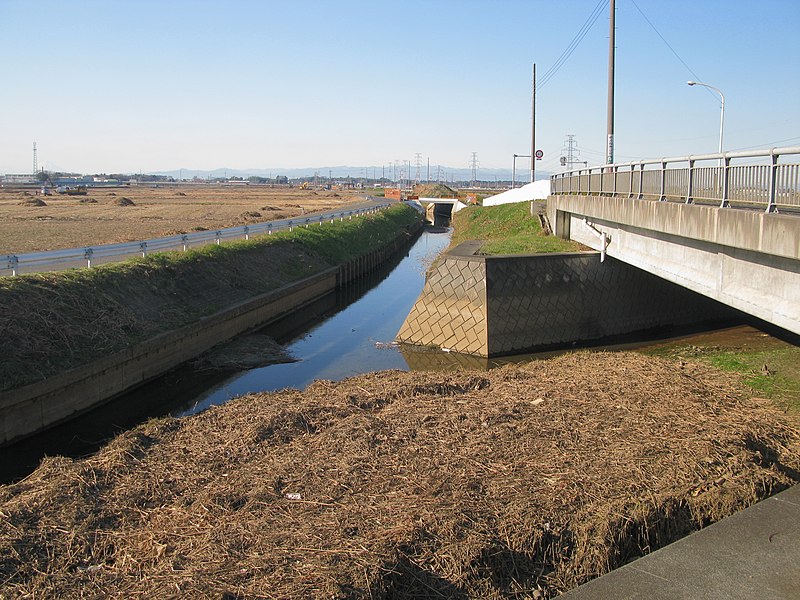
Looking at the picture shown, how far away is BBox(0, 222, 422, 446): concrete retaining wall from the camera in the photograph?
40.5ft

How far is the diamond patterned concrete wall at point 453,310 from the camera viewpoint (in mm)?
18391

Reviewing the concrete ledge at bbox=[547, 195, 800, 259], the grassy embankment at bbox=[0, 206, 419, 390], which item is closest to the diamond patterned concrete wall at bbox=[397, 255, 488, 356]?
the concrete ledge at bbox=[547, 195, 800, 259]

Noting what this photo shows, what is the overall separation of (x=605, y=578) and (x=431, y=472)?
251 cm

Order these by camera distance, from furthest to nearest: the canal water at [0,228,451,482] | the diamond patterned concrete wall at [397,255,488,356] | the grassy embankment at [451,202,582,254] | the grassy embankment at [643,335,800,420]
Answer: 1. the grassy embankment at [451,202,582,254]
2. the diamond patterned concrete wall at [397,255,488,356]
3. the canal water at [0,228,451,482]
4. the grassy embankment at [643,335,800,420]

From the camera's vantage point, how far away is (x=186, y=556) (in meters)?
6.09

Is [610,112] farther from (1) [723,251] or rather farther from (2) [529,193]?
(2) [529,193]

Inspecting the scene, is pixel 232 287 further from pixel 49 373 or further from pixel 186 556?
pixel 186 556

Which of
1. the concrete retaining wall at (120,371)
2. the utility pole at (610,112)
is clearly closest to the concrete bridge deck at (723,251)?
the utility pole at (610,112)

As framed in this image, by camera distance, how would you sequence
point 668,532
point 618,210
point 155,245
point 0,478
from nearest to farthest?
point 668,532
point 0,478
point 618,210
point 155,245

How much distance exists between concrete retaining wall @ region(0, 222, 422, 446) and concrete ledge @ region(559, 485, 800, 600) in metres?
10.5

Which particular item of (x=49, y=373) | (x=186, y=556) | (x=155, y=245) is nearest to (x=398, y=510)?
(x=186, y=556)

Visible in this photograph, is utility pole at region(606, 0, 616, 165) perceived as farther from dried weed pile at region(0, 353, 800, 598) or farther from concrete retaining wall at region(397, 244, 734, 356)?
dried weed pile at region(0, 353, 800, 598)

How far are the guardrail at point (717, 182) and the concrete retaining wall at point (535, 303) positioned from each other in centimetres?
272

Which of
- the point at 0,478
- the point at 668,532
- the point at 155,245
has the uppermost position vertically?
the point at 155,245
